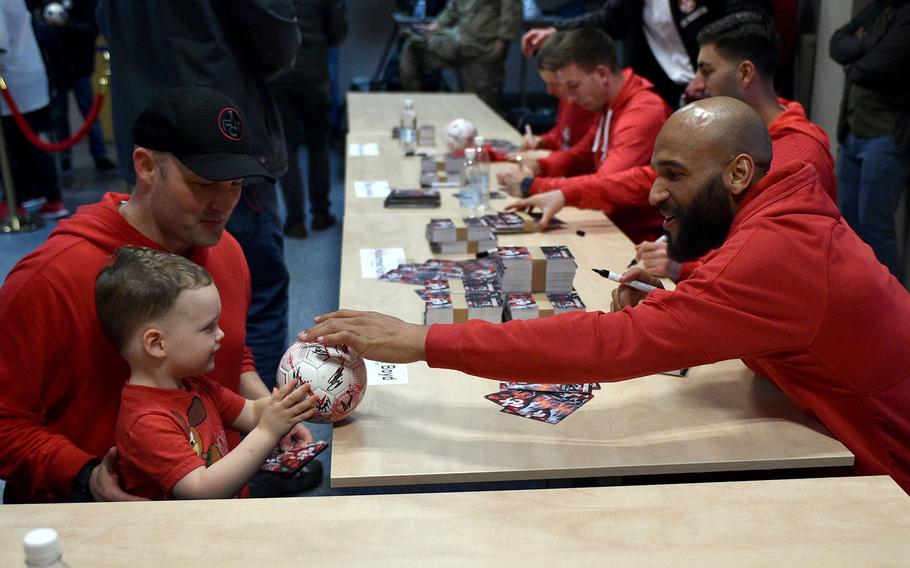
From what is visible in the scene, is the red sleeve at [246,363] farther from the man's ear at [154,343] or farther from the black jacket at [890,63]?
the black jacket at [890,63]

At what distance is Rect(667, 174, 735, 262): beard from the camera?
1973 millimetres

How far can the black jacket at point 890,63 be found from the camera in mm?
3762

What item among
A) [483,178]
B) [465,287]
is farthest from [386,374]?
[483,178]

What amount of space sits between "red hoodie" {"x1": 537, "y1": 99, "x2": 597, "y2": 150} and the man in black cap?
301 centimetres

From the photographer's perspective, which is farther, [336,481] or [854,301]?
[854,301]

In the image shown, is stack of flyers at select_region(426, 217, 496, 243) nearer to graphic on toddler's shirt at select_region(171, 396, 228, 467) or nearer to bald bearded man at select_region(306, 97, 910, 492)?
bald bearded man at select_region(306, 97, 910, 492)

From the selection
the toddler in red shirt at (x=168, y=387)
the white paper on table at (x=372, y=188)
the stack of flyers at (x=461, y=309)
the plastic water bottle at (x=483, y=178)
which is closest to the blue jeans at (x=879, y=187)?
the plastic water bottle at (x=483, y=178)

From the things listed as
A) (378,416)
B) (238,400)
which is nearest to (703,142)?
(378,416)

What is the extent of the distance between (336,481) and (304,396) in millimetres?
206

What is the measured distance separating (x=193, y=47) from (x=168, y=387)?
1.41 m

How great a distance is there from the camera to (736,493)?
1.54 meters

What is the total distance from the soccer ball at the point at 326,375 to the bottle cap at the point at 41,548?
2.43 feet

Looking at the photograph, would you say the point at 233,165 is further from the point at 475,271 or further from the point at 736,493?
the point at 736,493

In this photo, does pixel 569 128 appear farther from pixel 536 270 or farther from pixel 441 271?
pixel 536 270
